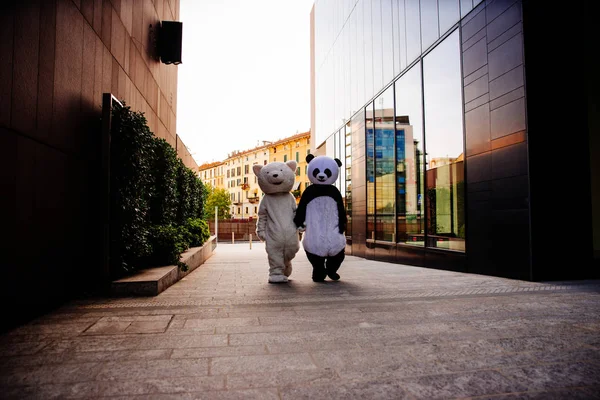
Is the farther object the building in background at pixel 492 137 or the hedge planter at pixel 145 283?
the building in background at pixel 492 137

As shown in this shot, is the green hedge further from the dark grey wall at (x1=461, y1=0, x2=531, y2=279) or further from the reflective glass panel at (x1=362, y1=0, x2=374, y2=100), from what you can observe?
the reflective glass panel at (x1=362, y1=0, x2=374, y2=100)

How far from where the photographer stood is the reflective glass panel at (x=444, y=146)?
884cm

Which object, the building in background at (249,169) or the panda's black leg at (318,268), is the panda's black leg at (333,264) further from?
the building in background at (249,169)

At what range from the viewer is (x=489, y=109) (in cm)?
757

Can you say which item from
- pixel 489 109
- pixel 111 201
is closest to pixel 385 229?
pixel 489 109

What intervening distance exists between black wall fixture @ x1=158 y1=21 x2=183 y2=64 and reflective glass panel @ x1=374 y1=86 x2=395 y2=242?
256 inches

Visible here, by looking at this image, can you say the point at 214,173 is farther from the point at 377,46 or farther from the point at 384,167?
the point at 384,167

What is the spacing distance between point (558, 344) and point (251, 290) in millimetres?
3838

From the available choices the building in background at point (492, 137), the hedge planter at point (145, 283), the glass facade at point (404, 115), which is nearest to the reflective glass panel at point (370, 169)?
the glass facade at point (404, 115)

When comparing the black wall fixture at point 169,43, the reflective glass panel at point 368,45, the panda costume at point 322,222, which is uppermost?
the reflective glass panel at point 368,45

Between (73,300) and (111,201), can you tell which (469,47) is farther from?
(73,300)

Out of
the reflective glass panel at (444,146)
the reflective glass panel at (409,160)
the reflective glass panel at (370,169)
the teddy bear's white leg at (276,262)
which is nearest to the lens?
the teddy bear's white leg at (276,262)

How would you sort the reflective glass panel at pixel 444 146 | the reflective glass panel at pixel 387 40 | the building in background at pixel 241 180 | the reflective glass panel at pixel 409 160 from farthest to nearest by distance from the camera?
the building in background at pixel 241 180, the reflective glass panel at pixel 387 40, the reflective glass panel at pixel 409 160, the reflective glass panel at pixel 444 146

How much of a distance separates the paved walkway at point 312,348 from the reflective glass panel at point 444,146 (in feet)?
12.8
